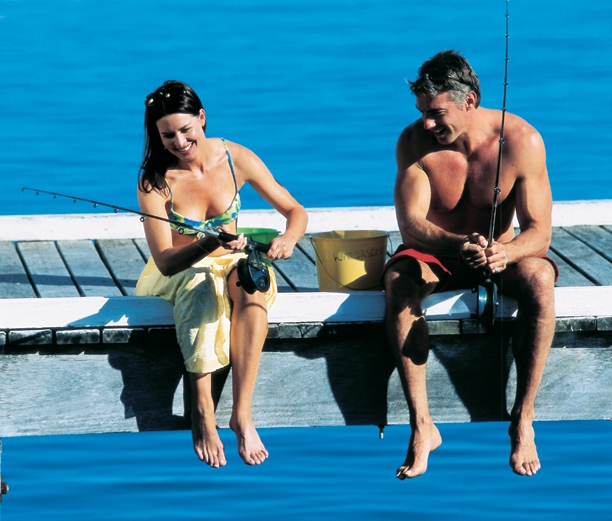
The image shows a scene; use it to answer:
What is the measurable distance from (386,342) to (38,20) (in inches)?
413

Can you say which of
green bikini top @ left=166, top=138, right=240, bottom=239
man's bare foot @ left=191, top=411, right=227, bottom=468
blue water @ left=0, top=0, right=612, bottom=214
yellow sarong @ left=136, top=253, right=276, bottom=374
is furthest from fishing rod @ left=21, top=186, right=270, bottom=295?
blue water @ left=0, top=0, right=612, bottom=214

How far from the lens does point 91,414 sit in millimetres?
4168

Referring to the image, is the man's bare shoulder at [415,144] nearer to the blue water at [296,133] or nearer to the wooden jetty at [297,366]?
the wooden jetty at [297,366]

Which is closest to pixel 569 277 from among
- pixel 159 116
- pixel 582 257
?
pixel 582 257

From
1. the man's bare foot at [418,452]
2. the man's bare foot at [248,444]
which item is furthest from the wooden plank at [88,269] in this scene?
the man's bare foot at [418,452]

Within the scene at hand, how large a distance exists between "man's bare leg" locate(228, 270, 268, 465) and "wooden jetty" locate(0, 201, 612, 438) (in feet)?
0.57

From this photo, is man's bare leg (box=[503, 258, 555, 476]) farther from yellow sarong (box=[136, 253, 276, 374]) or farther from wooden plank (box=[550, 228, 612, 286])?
yellow sarong (box=[136, 253, 276, 374])

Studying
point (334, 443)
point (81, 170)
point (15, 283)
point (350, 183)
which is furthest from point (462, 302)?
point (81, 170)

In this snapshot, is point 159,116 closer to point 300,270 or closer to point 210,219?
point 210,219

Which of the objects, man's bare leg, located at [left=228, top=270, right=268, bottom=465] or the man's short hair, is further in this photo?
the man's short hair

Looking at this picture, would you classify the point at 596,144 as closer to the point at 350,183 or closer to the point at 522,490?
the point at 350,183

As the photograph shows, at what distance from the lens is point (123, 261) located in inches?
208

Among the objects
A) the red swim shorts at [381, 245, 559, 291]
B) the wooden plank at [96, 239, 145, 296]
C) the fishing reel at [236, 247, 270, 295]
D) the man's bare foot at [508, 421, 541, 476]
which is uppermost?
the fishing reel at [236, 247, 270, 295]

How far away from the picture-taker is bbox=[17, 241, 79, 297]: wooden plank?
476 cm
